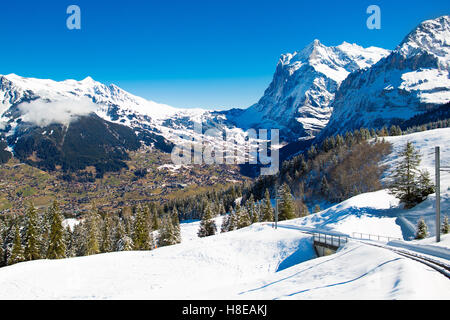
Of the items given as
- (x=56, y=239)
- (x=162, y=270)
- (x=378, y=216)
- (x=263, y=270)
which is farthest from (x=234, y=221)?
(x=162, y=270)

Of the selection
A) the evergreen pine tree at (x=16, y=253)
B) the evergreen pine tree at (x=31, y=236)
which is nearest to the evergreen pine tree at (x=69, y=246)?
the evergreen pine tree at (x=31, y=236)

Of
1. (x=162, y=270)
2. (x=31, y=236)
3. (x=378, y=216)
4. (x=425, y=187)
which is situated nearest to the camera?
(x=162, y=270)

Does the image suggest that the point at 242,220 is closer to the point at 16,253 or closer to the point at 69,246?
the point at 69,246

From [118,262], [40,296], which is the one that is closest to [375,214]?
[118,262]

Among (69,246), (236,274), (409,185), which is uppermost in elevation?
(409,185)

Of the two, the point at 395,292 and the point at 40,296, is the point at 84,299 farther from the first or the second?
the point at 395,292

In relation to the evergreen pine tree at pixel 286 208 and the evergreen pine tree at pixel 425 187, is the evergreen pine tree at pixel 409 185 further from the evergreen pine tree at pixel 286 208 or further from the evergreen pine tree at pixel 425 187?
the evergreen pine tree at pixel 286 208
